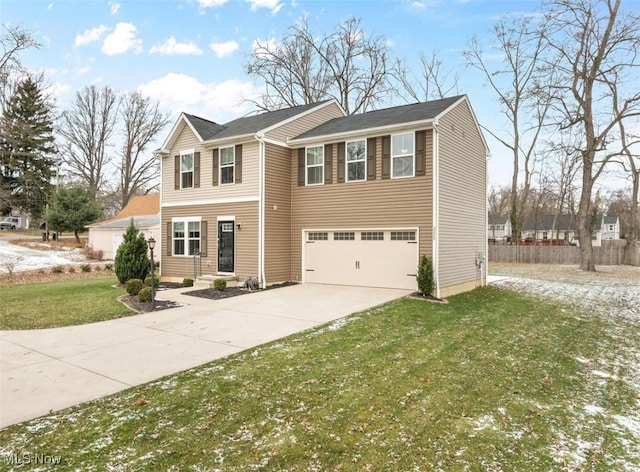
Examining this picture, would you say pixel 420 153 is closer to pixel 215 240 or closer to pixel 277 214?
pixel 277 214

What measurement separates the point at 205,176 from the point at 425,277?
338 inches

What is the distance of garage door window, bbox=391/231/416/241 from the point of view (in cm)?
1182

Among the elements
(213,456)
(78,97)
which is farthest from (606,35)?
(78,97)

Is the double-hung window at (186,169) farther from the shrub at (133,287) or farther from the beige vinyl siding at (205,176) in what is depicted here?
the shrub at (133,287)

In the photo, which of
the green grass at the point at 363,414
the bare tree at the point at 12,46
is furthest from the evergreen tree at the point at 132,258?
the bare tree at the point at 12,46

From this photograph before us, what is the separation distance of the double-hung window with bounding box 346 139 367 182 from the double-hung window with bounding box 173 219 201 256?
19.5 ft

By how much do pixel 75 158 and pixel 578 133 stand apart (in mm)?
39667

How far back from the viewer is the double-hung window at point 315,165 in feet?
44.6

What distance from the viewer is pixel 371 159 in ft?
41.0

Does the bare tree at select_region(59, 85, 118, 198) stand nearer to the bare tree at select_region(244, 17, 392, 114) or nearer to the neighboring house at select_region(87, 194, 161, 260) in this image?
the neighboring house at select_region(87, 194, 161, 260)

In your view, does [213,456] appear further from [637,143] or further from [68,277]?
[637,143]

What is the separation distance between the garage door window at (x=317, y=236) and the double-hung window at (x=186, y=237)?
13.6 ft

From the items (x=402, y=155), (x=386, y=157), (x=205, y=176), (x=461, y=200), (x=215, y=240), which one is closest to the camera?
(x=402, y=155)

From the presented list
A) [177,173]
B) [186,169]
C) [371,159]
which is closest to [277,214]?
[371,159]
